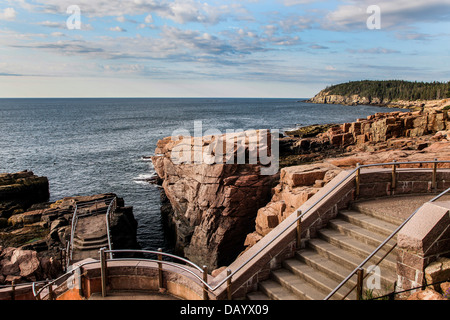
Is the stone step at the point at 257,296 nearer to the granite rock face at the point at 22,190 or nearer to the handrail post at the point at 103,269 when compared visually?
the handrail post at the point at 103,269

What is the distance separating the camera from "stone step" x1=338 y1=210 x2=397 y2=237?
8453mm

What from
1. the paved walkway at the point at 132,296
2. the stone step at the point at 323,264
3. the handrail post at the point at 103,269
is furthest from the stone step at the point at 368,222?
the handrail post at the point at 103,269

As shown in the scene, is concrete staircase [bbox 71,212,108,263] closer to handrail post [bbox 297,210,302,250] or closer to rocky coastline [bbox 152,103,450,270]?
rocky coastline [bbox 152,103,450,270]

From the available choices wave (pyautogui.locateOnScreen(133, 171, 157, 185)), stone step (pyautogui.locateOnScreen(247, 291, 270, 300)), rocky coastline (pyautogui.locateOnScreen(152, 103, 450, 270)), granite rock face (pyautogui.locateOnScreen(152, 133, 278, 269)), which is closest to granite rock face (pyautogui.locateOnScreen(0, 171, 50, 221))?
wave (pyautogui.locateOnScreen(133, 171, 157, 185))

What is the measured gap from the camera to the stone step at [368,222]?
845 cm

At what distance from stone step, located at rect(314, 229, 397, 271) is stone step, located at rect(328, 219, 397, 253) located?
80 mm

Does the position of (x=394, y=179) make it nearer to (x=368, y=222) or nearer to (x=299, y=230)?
(x=368, y=222)

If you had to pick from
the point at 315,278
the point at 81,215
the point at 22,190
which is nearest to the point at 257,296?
the point at 315,278

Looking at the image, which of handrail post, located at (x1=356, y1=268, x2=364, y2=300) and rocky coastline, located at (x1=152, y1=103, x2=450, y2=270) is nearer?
handrail post, located at (x1=356, y1=268, x2=364, y2=300)

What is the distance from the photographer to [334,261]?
8242 mm

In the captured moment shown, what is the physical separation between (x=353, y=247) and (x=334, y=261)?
21.4 inches
